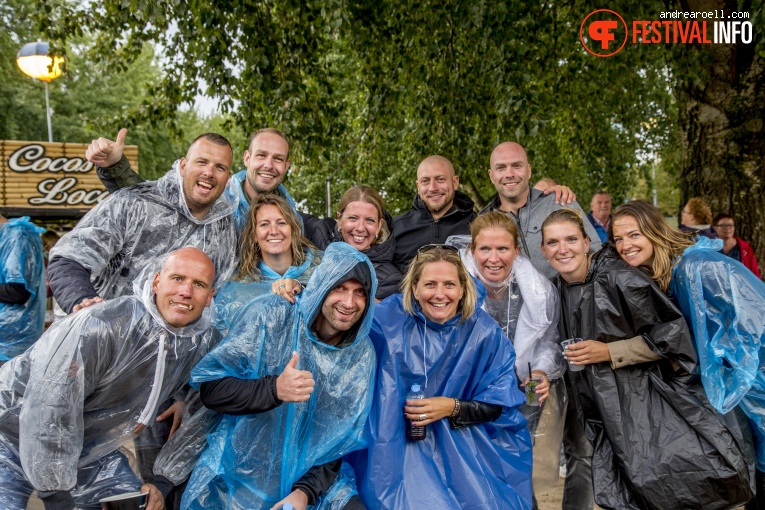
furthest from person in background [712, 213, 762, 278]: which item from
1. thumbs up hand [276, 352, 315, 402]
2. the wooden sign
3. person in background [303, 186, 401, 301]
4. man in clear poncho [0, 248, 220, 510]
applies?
the wooden sign

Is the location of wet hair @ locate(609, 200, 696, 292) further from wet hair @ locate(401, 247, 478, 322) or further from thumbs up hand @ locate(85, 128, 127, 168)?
thumbs up hand @ locate(85, 128, 127, 168)

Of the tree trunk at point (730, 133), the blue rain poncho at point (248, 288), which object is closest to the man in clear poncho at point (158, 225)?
the blue rain poncho at point (248, 288)

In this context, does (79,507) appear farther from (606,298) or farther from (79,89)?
(79,89)

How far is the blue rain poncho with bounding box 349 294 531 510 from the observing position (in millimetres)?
2537

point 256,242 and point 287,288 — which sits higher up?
point 256,242

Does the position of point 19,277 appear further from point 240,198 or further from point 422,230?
point 422,230

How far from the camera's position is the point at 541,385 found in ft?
9.72

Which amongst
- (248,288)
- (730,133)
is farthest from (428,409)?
(730,133)

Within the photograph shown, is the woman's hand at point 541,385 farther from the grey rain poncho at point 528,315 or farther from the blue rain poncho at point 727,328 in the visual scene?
the blue rain poncho at point 727,328

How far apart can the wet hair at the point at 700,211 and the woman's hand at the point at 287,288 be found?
4140mm

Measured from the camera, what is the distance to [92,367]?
2.26m

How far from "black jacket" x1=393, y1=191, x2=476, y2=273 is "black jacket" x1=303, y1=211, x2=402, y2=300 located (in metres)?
0.13

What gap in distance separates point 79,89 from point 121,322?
1666 cm

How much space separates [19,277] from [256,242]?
7.33ft
